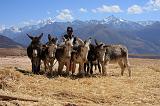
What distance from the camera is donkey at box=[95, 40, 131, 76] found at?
83.6 ft

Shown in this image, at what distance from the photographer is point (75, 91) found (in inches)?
752

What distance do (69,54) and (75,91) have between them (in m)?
5.11

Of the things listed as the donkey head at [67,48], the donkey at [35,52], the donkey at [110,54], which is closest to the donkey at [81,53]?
the donkey head at [67,48]

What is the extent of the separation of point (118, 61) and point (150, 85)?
18.4 feet

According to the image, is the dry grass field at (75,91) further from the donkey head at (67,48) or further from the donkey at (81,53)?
the donkey head at (67,48)

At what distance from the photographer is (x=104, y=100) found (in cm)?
1775

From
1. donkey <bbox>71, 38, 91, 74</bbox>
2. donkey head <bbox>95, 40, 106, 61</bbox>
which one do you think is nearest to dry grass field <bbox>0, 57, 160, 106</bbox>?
donkey <bbox>71, 38, 91, 74</bbox>

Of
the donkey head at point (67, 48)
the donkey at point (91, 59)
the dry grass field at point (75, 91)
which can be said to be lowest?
the dry grass field at point (75, 91)

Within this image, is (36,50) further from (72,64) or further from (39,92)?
(39,92)

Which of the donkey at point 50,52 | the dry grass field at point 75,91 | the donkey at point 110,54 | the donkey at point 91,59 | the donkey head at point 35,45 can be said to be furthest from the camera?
the donkey at point 110,54

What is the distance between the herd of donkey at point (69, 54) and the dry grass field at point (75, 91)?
162 centimetres

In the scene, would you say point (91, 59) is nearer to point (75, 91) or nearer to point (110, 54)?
point (110, 54)

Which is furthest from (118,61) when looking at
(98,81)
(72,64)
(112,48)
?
(98,81)

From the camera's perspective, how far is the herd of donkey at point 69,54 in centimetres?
2420
